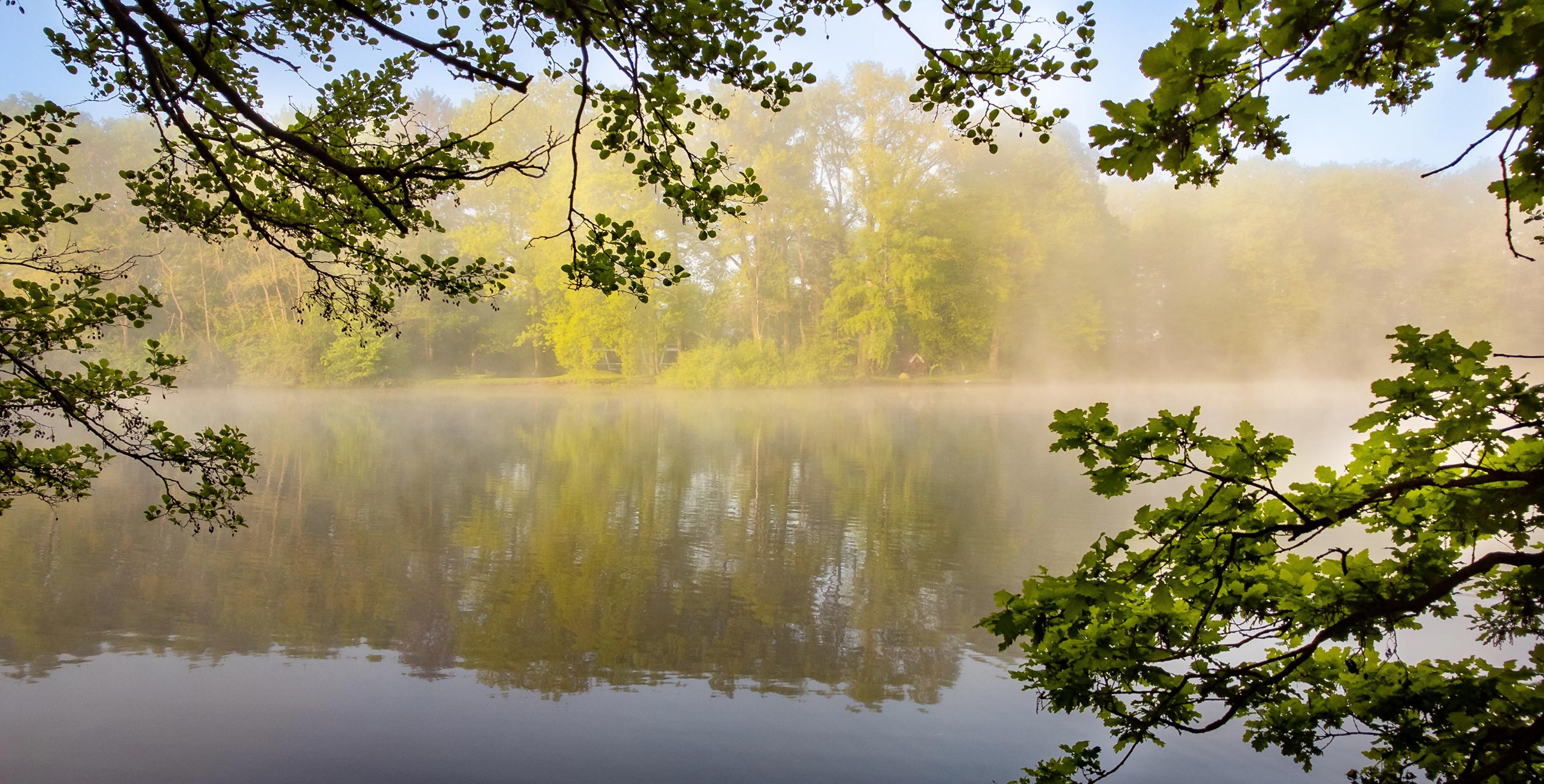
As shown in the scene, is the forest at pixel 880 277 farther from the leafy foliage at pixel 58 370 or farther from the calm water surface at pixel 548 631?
the leafy foliage at pixel 58 370

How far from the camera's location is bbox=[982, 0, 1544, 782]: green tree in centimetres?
212

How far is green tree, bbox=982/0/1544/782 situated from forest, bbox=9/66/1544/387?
35.4 meters

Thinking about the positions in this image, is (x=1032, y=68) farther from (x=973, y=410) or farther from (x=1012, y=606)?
(x=973, y=410)

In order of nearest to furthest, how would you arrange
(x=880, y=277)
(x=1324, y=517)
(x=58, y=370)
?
1. (x=1324, y=517)
2. (x=58, y=370)
3. (x=880, y=277)

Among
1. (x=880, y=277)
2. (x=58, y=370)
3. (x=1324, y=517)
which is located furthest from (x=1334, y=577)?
(x=880, y=277)

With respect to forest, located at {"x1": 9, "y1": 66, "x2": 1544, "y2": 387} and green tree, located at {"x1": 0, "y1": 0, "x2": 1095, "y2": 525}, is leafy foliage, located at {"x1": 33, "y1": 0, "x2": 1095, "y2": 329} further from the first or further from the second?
forest, located at {"x1": 9, "y1": 66, "x2": 1544, "y2": 387}

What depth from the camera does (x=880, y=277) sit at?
41.6 metres

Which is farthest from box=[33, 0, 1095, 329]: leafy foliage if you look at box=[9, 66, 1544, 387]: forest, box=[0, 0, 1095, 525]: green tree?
box=[9, 66, 1544, 387]: forest

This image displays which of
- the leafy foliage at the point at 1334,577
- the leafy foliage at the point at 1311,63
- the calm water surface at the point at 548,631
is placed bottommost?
the calm water surface at the point at 548,631

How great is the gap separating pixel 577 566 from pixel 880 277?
3338 centimetres

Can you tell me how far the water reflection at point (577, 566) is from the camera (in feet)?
24.0

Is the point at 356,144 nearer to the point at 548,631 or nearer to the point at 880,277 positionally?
the point at 548,631

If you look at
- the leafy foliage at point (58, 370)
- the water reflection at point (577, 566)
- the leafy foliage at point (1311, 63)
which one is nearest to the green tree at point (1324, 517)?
the leafy foliage at point (1311, 63)

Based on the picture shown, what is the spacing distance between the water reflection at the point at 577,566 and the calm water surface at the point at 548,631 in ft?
0.16
